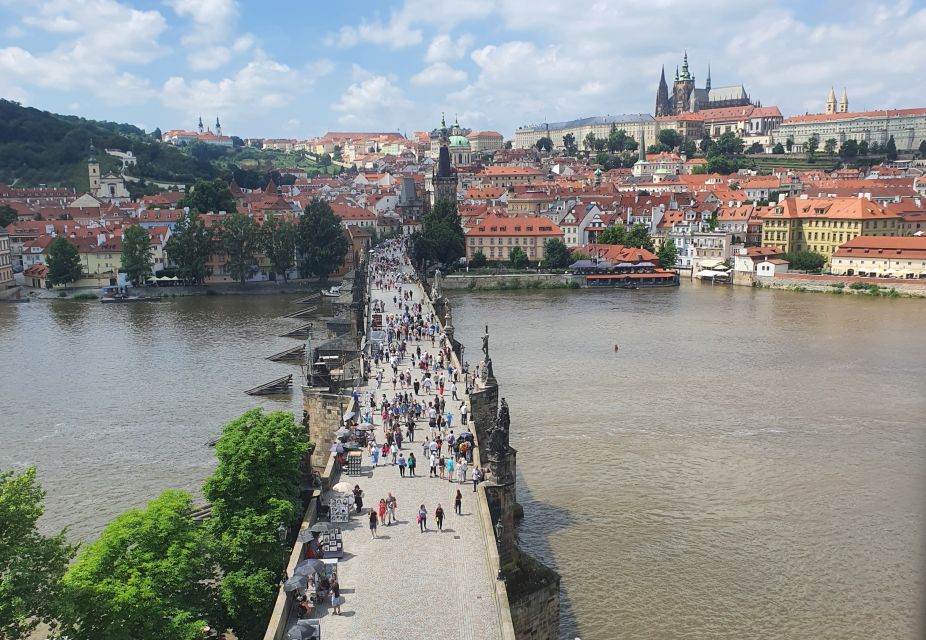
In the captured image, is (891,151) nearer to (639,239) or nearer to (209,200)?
(639,239)

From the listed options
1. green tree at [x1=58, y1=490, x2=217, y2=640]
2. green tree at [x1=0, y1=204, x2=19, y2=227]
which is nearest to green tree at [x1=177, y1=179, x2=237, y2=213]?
green tree at [x1=0, y1=204, x2=19, y2=227]

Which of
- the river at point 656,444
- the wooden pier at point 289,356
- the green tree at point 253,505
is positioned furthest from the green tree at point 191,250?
the green tree at point 253,505

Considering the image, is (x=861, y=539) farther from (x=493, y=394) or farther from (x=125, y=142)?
(x=125, y=142)

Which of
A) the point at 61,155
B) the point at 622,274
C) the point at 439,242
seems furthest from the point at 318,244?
the point at 61,155

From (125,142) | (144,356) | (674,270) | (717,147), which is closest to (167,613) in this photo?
(144,356)

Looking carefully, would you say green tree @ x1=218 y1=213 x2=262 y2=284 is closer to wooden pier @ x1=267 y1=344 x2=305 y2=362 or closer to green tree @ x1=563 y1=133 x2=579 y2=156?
wooden pier @ x1=267 y1=344 x2=305 y2=362
